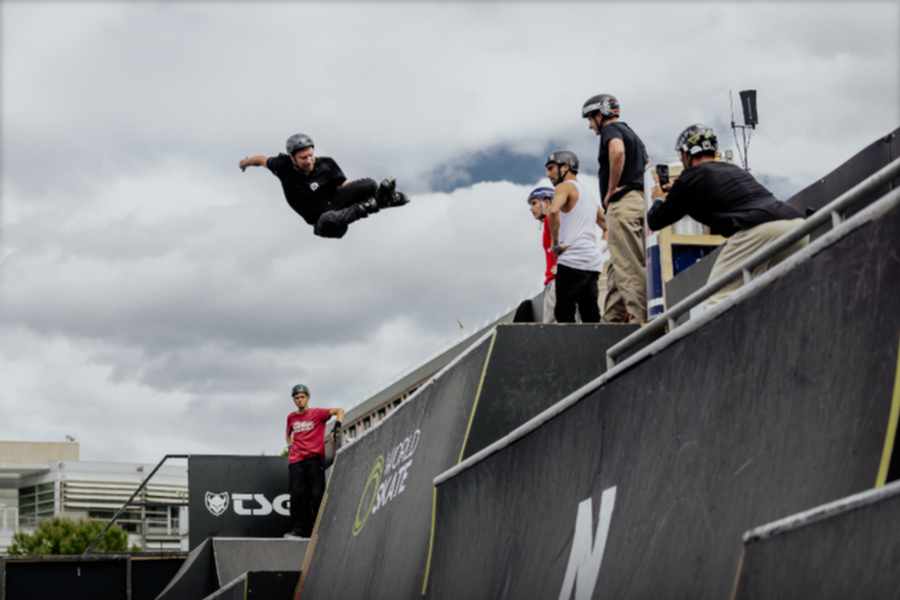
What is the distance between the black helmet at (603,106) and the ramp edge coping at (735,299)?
2902mm

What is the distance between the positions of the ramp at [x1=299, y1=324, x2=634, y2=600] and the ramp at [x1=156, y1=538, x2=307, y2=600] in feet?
13.7

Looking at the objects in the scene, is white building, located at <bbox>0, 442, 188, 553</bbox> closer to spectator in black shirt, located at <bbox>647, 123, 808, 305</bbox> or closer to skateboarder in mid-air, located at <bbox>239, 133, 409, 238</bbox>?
skateboarder in mid-air, located at <bbox>239, 133, 409, 238</bbox>

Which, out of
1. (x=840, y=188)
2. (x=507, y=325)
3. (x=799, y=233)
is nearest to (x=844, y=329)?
(x=799, y=233)

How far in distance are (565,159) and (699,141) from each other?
235 centimetres

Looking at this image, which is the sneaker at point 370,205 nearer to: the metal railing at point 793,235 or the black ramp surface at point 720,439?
the black ramp surface at point 720,439

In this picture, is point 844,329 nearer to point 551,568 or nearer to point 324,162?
point 551,568

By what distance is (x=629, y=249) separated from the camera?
1053 centimetres

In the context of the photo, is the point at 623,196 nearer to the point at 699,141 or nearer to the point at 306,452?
the point at 699,141

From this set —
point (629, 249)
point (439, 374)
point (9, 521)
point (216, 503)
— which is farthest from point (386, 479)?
point (9, 521)

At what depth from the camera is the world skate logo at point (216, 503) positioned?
19.3m

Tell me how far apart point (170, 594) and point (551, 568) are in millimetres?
11357

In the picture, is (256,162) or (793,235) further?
(256,162)

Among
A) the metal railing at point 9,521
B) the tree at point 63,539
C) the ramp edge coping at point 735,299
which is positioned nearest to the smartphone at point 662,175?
the ramp edge coping at point 735,299

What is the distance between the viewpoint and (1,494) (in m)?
75.6
